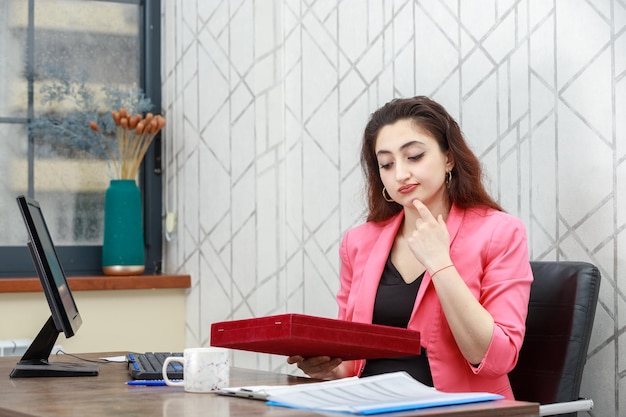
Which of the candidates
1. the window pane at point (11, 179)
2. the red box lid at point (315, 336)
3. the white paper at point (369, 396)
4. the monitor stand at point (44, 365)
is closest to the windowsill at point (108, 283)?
the window pane at point (11, 179)

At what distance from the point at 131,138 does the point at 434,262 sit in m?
2.02

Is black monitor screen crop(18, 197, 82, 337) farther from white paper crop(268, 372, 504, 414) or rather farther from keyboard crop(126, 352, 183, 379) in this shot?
white paper crop(268, 372, 504, 414)

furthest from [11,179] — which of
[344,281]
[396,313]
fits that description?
[396,313]

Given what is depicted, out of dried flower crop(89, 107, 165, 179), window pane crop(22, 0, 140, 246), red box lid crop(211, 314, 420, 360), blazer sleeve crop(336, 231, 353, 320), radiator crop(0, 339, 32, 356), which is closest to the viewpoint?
red box lid crop(211, 314, 420, 360)

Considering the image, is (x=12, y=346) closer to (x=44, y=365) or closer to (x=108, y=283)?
(x=108, y=283)

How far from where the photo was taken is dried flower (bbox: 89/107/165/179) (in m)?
3.57

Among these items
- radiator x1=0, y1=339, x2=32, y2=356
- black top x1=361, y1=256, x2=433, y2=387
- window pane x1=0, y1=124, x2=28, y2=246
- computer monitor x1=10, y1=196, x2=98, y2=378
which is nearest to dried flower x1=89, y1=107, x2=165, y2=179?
window pane x1=0, y1=124, x2=28, y2=246

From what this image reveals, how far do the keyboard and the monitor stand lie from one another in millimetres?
94

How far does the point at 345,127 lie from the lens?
9.64 feet

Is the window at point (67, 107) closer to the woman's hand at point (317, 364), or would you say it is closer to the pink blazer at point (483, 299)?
the pink blazer at point (483, 299)

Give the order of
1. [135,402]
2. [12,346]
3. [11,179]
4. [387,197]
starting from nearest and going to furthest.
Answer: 1. [135,402]
2. [387,197]
3. [12,346]
4. [11,179]

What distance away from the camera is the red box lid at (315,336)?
153 centimetres

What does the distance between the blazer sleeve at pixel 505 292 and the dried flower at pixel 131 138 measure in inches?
74.6

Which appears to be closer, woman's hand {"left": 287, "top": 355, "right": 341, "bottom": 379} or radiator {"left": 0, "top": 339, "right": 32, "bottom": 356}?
woman's hand {"left": 287, "top": 355, "right": 341, "bottom": 379}
